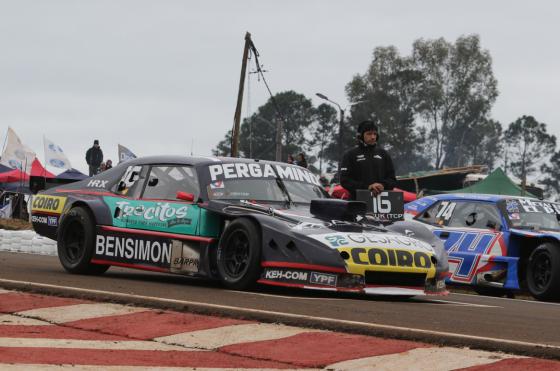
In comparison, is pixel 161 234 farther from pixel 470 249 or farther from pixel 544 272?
pixel 544 272

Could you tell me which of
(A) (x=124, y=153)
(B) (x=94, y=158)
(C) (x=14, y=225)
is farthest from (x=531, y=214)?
(A) (x=124, y=153)

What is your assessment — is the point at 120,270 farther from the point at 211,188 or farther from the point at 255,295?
the point at 255,295

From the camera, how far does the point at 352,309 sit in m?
7.97

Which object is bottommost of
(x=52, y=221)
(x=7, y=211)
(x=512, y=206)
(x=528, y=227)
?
(x=52, y=221)

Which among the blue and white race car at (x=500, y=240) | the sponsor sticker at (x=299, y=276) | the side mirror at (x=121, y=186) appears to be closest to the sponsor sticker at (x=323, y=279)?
the sponsor sticker at (x=299, y=276)

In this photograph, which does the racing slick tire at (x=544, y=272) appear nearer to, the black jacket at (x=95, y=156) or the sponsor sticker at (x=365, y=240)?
the sponsor sticker at (x=365, y=240)

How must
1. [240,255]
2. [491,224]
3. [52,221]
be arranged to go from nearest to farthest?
[240,255] → [52,221] → [491,224]

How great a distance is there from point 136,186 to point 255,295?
291cm

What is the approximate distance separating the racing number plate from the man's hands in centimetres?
5

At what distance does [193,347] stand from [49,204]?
6711 mm

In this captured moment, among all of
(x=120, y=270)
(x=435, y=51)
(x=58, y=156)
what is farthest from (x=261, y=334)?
(x=435, y=51)

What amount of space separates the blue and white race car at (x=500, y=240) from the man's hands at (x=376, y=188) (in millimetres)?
2144

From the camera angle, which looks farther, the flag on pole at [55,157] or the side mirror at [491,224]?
the flag on pole at [55,157]

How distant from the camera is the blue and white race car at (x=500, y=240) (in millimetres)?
12695
